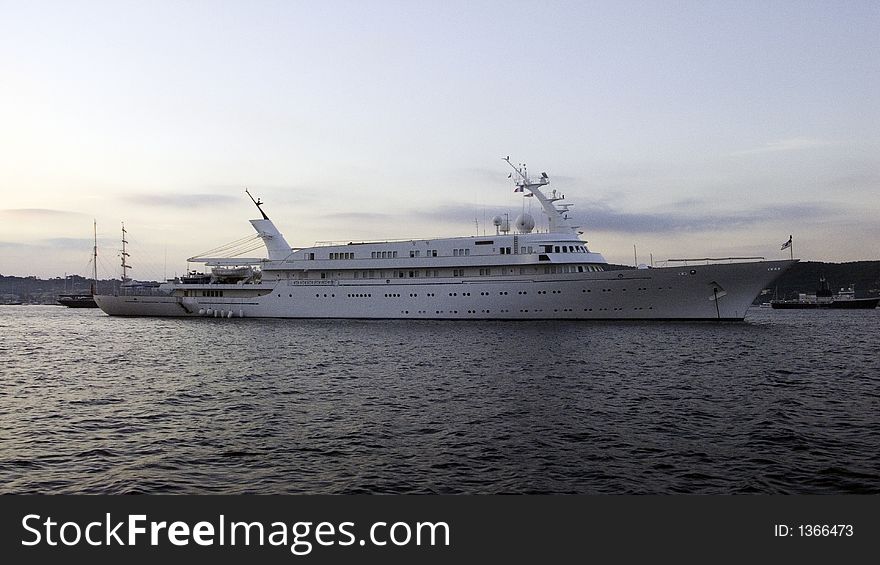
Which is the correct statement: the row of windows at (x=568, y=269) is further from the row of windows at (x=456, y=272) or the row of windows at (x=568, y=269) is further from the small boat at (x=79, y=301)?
the small boat at (x=79, y=301)

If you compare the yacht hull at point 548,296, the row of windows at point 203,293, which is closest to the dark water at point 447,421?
the yacht hull at point 548,296

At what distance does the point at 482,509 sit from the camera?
989 cm

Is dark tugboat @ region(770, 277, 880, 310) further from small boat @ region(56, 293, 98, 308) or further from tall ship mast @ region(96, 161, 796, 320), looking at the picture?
small boat @ region(56, 293, 98, 308)

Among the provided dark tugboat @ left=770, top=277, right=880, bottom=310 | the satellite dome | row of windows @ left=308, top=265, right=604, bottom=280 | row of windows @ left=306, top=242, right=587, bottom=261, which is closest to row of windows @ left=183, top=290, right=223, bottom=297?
row of windows @ left=308, top=265, right=604, bottom=280

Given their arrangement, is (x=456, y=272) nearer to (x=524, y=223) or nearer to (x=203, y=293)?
(x=524, y=223)

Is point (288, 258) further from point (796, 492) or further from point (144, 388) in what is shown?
point (796, 492)

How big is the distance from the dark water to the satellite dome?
96.6ft

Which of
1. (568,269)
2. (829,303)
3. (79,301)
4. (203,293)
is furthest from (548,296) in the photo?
(79,301)

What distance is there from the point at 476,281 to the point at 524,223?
350 inches

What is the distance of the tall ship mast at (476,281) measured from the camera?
2125 inches

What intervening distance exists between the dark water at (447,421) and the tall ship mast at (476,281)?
63.5ft

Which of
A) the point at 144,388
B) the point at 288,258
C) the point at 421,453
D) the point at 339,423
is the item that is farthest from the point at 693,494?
the point at 288,258

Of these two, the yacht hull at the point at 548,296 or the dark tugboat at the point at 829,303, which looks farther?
the dark tugboat at the point at 829,303

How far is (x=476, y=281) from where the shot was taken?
5991 cm
